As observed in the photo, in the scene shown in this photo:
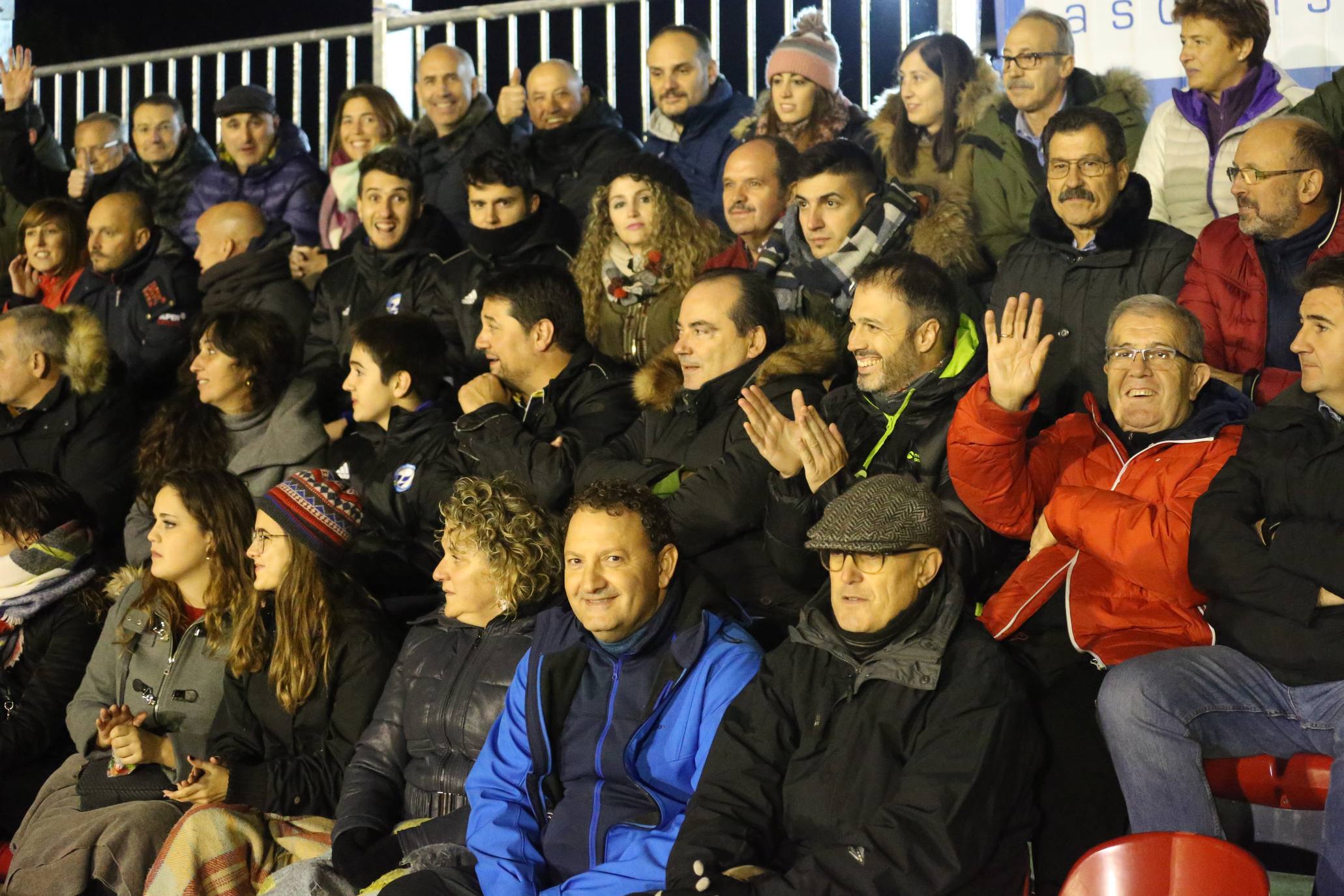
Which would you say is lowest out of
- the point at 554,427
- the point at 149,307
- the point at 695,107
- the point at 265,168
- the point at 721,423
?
the point at 554,427

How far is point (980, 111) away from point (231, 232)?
Result: 3.54 meters

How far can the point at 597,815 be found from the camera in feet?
13.1

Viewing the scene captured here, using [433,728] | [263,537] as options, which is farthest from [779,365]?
[263,537]

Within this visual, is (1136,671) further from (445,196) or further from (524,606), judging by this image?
(445,196)

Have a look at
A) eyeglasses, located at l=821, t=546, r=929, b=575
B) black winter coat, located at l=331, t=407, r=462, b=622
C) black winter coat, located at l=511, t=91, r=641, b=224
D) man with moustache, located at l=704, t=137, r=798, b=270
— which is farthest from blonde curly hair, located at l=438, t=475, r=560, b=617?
black winter coat, located at l=511, t=91, r=641, b=224

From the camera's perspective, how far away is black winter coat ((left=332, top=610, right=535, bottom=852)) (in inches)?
176

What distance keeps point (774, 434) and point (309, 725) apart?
1.66m

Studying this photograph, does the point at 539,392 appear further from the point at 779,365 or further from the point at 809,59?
the point at 809,59

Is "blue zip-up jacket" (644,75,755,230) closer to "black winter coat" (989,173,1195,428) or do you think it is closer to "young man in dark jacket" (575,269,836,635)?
"young man in dark jacket" (575,269,836,635)

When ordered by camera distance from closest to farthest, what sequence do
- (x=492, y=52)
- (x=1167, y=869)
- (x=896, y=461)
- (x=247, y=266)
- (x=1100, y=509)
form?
(x=1167, y=869)
(x=1100, y=509)
(x=896, y=461)
(x=247, y=266)
(x=492, y=52)

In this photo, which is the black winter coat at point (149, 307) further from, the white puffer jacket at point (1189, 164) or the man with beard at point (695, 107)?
the white puffer jacket at point (1189, 164)

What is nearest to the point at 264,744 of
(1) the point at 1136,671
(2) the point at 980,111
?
(1) the point at 1136,671

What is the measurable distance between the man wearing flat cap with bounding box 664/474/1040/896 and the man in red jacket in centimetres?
29

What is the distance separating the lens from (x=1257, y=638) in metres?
3.73
